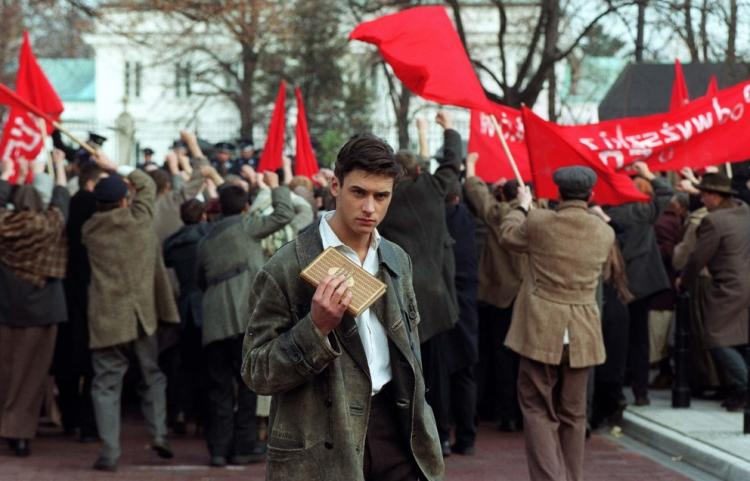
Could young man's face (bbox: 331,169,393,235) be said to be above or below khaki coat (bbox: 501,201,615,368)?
above

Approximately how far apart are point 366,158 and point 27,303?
669 cm

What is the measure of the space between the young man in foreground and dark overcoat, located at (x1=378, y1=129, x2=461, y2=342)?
5132mm

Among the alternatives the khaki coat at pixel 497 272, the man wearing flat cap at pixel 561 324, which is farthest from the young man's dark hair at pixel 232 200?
the man wearing flat cap at pixel 561 324

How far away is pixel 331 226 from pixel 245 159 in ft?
49.9

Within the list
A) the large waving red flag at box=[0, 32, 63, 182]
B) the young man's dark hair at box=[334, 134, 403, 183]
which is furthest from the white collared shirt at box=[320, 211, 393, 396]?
the large waving red flag at box=[0, 32, 63, 182]

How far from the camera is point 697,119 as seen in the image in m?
11.7

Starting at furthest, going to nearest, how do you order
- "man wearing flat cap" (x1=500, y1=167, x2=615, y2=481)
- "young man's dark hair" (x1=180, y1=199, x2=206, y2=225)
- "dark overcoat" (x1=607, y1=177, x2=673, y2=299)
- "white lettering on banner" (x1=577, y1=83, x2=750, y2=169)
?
1. "dark overcoat" (x1=607, y1=177, x2=673, y2=299)
2. "young man's dark hair" (x1=180, y1=199, x2=206, y2=225)
3. "white lettering on banner" (x1=577, y1=83, x2=750, y2=169)
4. "man wearing flat cap" (x1=500, y1=167, x2=615, y2=481)

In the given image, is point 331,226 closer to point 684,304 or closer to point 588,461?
point 588,461

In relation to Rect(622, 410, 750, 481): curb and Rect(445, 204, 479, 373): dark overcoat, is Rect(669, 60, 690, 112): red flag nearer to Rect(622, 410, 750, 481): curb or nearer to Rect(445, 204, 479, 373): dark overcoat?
Rect(622, 410, 750, 481): curb

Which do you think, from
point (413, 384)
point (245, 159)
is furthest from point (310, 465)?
point (245, 159)

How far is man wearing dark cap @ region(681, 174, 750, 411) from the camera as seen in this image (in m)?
Result: 12.3

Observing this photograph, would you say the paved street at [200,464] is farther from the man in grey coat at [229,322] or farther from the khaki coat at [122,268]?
the khaki coat at [122,268]

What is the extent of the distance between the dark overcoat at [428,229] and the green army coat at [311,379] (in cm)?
520

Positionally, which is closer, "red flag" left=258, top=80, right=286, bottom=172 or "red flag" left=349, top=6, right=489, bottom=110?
"red flag" left=349, top=6, right=489, bottom=110
